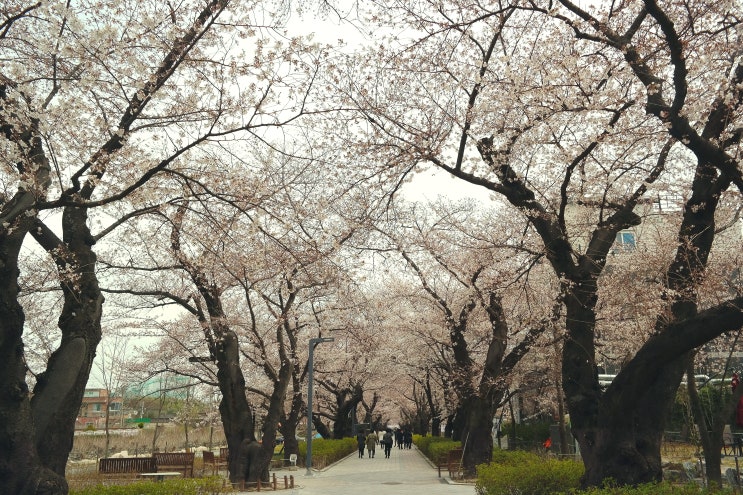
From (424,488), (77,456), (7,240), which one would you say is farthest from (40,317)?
(7,240)

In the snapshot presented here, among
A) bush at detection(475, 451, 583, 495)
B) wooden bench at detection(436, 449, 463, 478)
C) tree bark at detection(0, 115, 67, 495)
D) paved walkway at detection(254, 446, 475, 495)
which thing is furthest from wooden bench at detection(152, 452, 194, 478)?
tree bark at detection(0, 115, 67, 495)

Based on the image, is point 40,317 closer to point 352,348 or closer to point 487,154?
point 352,348

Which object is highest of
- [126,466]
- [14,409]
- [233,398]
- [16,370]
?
[16,370]

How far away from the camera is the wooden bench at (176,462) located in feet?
58.6

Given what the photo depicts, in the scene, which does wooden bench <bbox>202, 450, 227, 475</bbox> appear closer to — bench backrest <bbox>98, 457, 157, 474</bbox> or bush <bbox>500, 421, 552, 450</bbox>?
bench backrest <bbox>98, 457, 157, 474</bbox>

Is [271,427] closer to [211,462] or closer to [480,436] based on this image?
[211,462]

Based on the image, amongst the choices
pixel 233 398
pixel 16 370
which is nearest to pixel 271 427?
pixel 233 398

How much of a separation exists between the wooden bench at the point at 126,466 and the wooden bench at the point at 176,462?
57 centimetres

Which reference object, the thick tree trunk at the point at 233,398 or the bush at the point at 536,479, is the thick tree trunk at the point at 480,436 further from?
the bush at the point at 536,479

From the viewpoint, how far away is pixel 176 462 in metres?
18.2

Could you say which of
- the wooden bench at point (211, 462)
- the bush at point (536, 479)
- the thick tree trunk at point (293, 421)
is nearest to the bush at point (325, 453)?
the thick tree trunk at point (293, 421)

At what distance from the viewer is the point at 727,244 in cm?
1955

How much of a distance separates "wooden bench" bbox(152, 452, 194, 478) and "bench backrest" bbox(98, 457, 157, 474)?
1.85 ft

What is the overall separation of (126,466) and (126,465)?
38 millimetres
